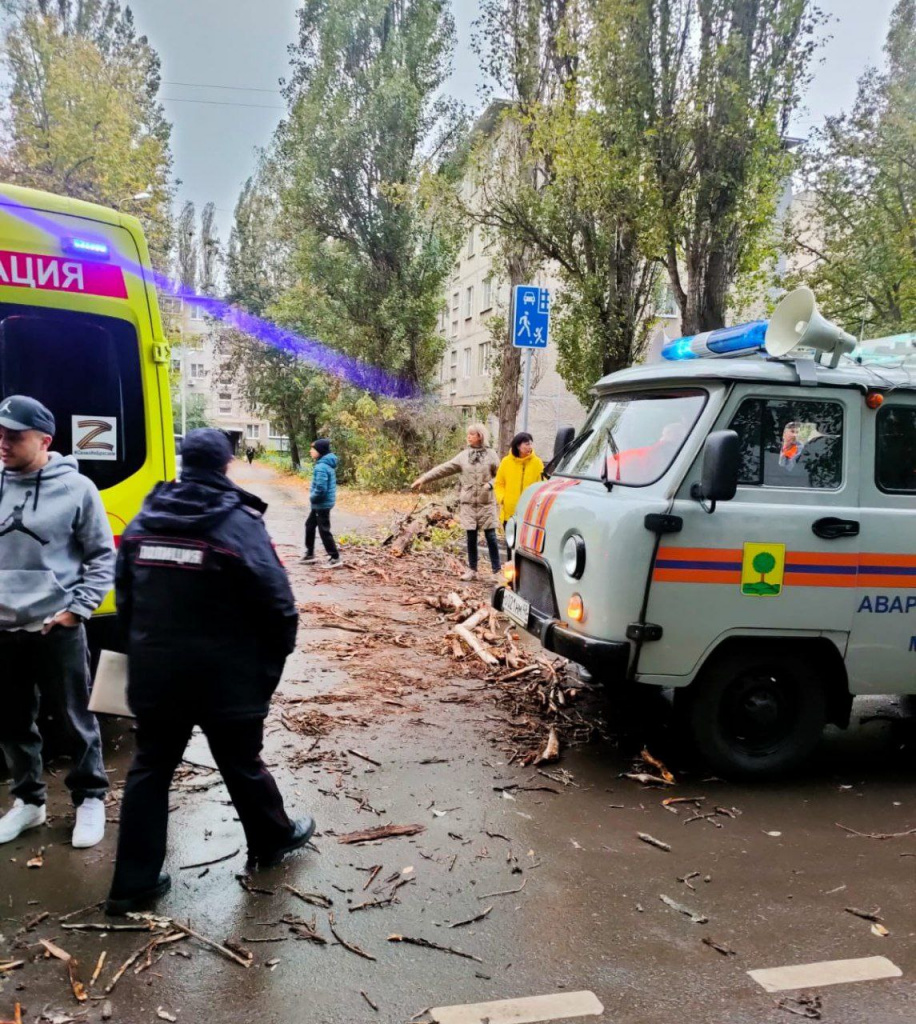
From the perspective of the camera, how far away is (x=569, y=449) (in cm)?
577

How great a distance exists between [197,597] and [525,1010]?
187 cm

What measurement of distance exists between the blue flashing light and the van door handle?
4469 mm

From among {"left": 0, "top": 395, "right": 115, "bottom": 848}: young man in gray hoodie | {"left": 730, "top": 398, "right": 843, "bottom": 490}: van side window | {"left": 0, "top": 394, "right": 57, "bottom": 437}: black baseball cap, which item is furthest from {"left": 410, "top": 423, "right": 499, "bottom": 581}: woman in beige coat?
{"left": 0, "top": 394, "right": 57, "bottom": 437}: black baseball cap

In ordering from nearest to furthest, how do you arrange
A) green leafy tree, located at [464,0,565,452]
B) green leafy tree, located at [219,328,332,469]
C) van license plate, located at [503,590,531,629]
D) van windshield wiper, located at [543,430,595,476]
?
van license plate, located at [503,590,531,629], van windshield wiper, located at [543,430,595,476], green leafy tree, located at [464,0,565,452], green leafy tree, located at [219,328,332,469]

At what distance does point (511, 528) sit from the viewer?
6.19m

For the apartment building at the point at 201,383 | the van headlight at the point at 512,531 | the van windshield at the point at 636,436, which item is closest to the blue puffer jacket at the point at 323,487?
the apartment building at the point at 201,383

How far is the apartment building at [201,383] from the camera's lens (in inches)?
1288

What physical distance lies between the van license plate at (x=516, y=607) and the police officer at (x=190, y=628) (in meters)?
2.20

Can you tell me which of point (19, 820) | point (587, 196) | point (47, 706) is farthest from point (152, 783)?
point (587, 196)

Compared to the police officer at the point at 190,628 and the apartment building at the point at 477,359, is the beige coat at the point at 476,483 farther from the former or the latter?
the apartment building at the point at 477,359

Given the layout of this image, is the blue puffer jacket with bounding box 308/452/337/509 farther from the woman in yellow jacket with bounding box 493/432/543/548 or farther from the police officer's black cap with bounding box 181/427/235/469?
the police officer's black cap with bounding box 181/427/235/469

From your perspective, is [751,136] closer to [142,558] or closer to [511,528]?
[511,528]

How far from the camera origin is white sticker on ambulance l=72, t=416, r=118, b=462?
4820mm

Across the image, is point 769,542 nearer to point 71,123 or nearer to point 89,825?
point 89,825
